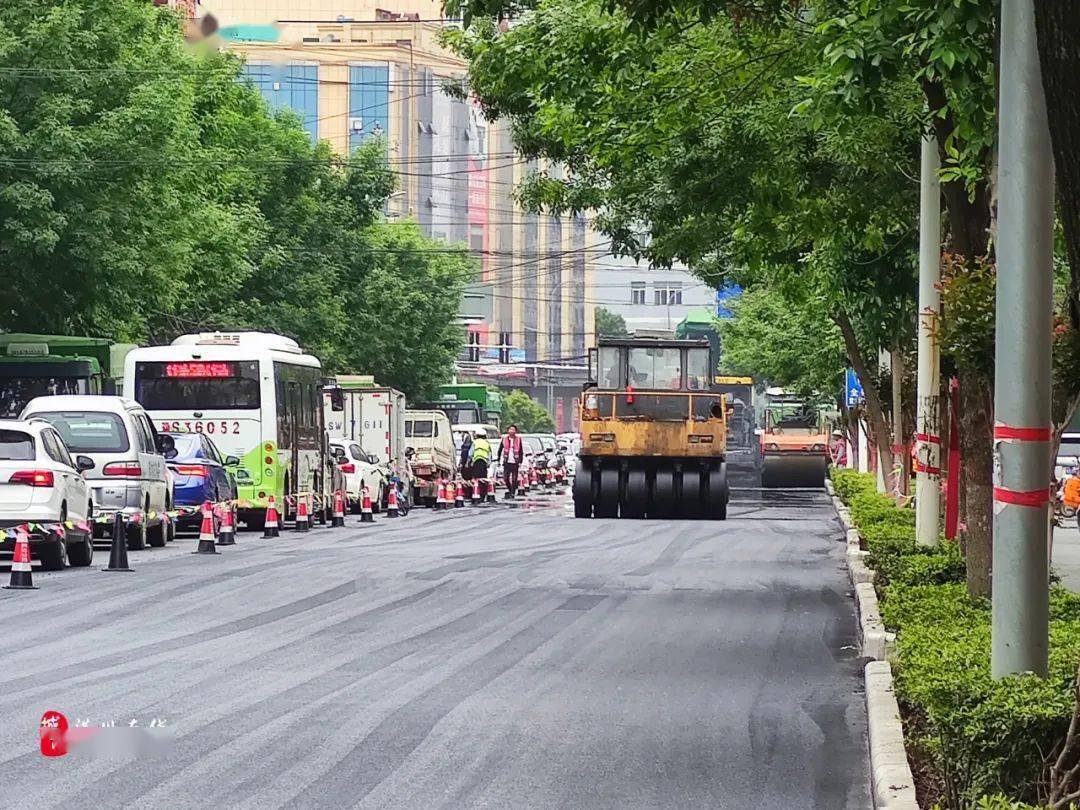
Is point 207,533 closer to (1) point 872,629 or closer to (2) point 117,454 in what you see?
(2) point 117,454

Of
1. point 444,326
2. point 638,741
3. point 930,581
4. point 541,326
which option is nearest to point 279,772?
point 638,741

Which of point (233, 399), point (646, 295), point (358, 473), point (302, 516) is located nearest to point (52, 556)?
point (302, 516)

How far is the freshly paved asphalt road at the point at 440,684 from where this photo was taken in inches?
365

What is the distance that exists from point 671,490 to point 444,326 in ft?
106

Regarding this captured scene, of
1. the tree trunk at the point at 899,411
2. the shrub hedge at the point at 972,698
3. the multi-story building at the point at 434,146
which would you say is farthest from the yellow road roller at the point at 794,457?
the shrub hedge at the point at 972,698

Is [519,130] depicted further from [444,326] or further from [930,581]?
[444,326]

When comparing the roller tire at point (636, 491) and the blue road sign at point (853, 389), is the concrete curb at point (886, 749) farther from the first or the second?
the blue road sign at point (853, 389)

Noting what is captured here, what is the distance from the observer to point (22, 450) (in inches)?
862

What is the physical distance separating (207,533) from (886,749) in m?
17.8

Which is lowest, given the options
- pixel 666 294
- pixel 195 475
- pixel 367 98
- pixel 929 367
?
pixel 195 475

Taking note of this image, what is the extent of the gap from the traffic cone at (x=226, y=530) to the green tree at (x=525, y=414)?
292 feet

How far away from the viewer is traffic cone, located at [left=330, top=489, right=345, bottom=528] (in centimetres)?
3638

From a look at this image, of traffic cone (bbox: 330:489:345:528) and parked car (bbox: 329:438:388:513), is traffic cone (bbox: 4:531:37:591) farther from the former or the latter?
parked car (bbox: 329:438:388:513)

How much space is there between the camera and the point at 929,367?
19516mm
